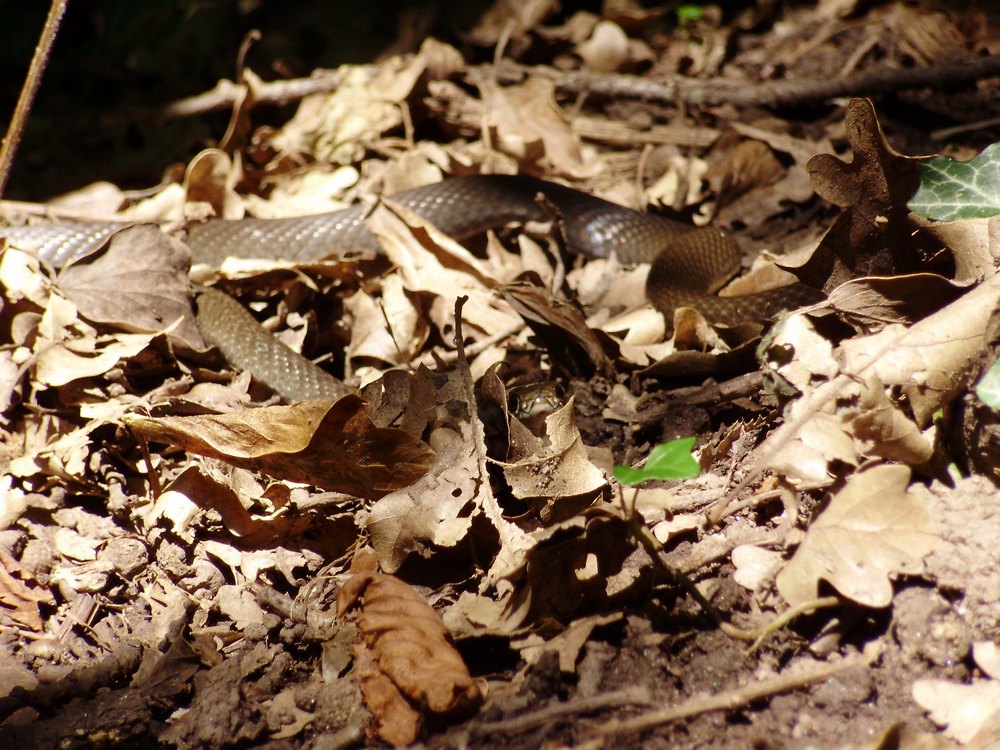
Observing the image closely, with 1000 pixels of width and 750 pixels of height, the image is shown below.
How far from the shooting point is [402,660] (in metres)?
2.28

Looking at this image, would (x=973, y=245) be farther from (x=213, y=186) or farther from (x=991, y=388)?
(x=213, y=186)

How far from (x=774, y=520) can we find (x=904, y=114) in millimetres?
3838

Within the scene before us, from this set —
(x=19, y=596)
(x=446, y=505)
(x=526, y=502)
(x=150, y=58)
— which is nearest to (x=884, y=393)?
(x=526, y=502)

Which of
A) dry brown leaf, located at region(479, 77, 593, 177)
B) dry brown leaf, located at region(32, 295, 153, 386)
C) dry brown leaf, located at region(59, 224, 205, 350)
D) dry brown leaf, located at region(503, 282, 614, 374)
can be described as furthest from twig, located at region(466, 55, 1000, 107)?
dry brown leaf, located at region(32, 295, 153, 386)

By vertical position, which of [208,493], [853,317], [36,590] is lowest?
[36,590]

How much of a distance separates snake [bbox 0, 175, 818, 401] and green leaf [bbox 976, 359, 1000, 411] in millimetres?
1868

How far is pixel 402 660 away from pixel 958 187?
235 cm

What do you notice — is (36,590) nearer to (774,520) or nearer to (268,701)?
(268,701)

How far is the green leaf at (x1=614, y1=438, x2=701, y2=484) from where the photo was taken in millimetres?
2145

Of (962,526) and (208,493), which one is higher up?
(962,526)

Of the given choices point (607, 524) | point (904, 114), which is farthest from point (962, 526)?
point (904, 114)

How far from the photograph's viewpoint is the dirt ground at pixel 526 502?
213 centimetres

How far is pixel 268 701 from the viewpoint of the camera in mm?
2422

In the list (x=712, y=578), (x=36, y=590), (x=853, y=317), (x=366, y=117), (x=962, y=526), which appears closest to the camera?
(x=962, y=526)
